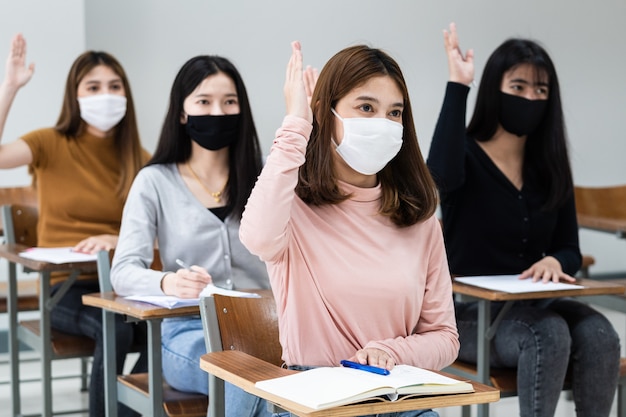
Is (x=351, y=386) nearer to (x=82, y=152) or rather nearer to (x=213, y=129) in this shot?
(x=213, y=129)

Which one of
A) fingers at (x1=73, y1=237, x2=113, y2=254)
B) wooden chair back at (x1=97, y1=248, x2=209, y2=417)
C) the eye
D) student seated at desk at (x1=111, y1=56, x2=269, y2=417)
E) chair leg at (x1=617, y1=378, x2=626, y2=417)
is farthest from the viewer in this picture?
fingers at (x1=73, y1=237, x2=113, y2=254)

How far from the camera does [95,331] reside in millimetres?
3062

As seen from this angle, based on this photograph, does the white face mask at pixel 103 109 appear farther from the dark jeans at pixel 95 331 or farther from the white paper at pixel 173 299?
the white paper at pixel 173 299

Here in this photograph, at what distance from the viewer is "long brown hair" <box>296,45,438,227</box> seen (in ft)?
6.32

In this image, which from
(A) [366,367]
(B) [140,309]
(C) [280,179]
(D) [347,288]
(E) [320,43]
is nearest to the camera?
(A) [366,367]

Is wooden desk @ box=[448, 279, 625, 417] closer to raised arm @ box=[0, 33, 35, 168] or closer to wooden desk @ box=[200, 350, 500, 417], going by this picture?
wooden desk @ box=[200, 350, 500, 417]

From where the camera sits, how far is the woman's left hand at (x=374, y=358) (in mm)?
1676

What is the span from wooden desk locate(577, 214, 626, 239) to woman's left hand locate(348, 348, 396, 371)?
264 centimetres

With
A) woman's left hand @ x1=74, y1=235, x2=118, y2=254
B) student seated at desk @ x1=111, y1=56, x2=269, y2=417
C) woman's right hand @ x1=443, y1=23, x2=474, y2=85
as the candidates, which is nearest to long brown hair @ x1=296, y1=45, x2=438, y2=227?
student seated at desk @ x1=111, y1=56, x2=269, y2=417

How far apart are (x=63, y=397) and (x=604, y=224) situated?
2527 mm

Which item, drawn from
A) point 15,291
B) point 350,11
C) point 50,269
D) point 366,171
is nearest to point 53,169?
point 15,291

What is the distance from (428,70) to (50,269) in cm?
359

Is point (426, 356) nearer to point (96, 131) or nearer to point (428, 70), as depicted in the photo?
point (96, 131)

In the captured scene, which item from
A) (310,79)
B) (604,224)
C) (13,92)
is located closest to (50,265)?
(13,92)
